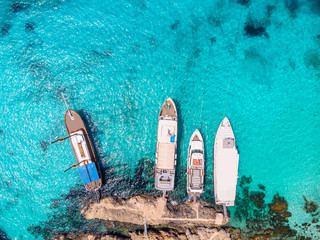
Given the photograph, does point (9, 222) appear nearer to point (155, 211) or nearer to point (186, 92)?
point (155, 211)

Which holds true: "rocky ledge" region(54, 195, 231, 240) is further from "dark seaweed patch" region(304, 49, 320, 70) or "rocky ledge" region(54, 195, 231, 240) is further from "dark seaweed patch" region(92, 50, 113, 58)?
"dark seaweed patch" region(304, 49, 320, 70)

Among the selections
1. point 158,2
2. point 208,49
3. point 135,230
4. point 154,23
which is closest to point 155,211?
point 135,230

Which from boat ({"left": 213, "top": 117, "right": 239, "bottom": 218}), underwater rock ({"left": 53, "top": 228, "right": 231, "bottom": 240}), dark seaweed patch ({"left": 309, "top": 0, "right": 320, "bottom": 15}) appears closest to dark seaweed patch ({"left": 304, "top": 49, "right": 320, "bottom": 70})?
dark seaweed patch ({"left": 309, "top": 0, "right": 320, "bottom": 15})

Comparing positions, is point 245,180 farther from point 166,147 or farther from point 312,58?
point 312,58

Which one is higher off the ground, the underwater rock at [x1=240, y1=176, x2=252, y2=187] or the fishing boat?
the fishing boat

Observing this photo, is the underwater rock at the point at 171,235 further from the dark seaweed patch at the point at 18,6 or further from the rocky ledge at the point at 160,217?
the dark seaweed patch at the point at 18,6
